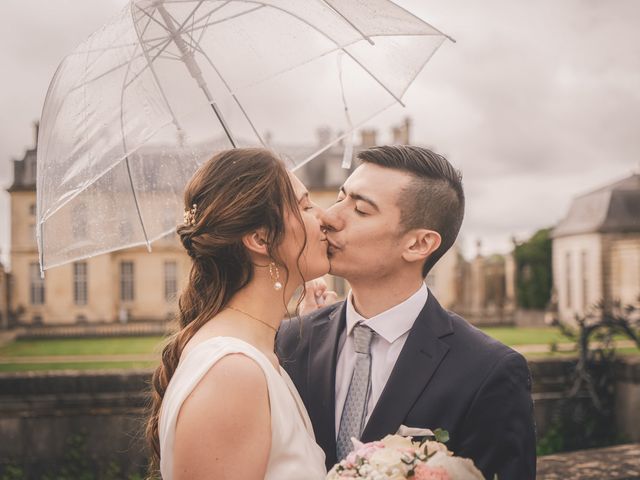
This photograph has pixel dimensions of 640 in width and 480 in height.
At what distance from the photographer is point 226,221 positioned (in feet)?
7.12

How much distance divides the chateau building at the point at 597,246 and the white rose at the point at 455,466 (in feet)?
109

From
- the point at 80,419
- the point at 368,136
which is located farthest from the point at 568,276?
the point at 80,419

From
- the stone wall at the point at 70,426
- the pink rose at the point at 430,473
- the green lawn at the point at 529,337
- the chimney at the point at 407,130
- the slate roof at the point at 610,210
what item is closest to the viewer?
the pink rose at the point at 430,473

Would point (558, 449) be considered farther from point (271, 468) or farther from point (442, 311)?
Result: point (271, 468)

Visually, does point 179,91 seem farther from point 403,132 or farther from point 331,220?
point 403,132

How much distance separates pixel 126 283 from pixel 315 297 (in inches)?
1576

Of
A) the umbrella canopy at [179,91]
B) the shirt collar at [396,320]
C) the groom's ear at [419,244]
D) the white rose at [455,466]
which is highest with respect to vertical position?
the umbrella canopy at [179,91]

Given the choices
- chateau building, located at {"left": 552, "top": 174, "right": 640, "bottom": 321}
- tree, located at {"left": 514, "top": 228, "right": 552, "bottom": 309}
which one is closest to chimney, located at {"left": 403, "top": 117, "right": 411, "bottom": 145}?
tree, located at {"left": 514, "top": 228, "right": 552, "bottom": 309}

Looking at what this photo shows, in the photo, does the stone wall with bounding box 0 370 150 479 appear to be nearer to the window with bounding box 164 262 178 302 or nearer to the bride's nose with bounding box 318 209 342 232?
the bride's nose with bounding box 318 209 342 232

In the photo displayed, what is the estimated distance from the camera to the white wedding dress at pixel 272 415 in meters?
1.88

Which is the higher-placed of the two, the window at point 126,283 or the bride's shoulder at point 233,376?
the bride's shoulder at point 233,376

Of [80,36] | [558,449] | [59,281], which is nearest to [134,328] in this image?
[59,281]

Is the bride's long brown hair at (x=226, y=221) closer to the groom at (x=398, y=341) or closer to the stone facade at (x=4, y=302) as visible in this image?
the groom at (x=398, y=341)

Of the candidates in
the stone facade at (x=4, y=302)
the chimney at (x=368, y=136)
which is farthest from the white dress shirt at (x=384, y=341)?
the chimney at (x=368, y=136)
